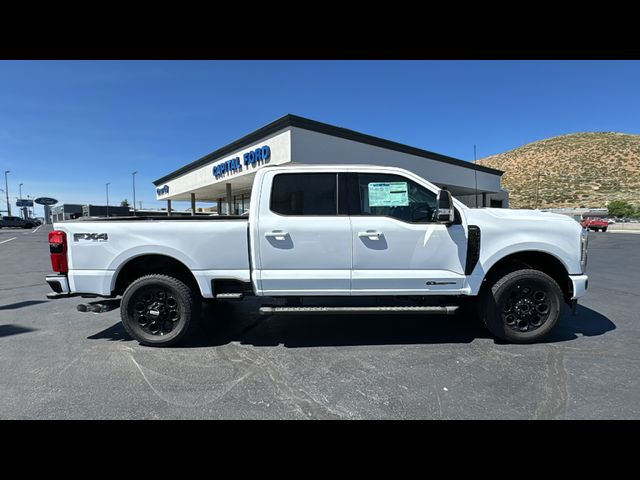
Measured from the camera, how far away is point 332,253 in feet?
12.0

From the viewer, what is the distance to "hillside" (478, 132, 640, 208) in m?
50.2

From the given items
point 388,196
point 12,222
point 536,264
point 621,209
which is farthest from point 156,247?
point 12,222

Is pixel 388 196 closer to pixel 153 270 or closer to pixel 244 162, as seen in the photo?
pixel 153 270

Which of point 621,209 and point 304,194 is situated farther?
point 621,209

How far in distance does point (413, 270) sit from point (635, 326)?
3.53 meters

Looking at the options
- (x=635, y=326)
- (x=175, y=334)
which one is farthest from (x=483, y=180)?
(x=175, y=334)

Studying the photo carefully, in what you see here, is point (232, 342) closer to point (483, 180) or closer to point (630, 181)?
point (483, 180)

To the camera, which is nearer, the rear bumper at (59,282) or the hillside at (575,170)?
the rear bumper at (59,282)

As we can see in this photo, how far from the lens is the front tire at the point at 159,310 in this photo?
3.72 m

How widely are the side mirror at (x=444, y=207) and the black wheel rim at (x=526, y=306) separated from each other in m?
1.25

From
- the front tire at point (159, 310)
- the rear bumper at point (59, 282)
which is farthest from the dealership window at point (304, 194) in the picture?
the rear bumper at point (59, 282)

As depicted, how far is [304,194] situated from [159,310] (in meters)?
2.29

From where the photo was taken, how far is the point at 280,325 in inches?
178

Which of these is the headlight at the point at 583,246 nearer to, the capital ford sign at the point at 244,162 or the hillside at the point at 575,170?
the capital ford sign at the point at 244,162
